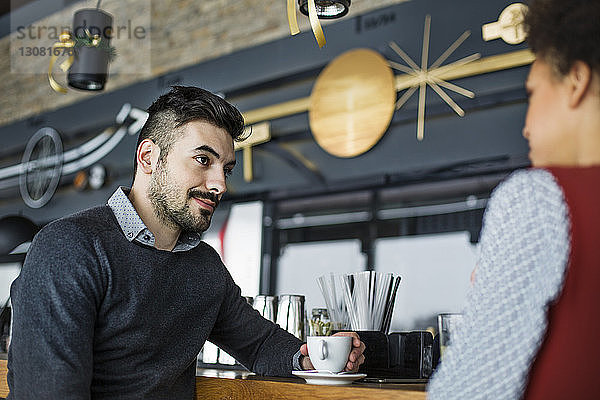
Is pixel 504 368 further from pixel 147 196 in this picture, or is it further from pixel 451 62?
pixel 451 62

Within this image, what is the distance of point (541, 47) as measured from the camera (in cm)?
92

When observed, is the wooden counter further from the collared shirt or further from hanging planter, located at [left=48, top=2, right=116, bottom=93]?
hanging planter, located at [left=48, top=2, right=116, bottom=93]

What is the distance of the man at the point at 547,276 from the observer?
0.81 m

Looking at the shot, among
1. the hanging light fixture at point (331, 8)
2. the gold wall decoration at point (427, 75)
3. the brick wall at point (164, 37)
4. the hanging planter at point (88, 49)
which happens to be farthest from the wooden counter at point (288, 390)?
the brick wall at point (164, 37)

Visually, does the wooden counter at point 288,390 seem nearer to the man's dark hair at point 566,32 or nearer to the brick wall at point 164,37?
the man's dark hair at point 566,32

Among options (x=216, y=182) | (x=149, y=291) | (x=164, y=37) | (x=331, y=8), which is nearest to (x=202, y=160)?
(x=216, y=182)

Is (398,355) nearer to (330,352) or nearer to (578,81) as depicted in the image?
(330,352)

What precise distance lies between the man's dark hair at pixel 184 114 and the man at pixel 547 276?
1.09 metres

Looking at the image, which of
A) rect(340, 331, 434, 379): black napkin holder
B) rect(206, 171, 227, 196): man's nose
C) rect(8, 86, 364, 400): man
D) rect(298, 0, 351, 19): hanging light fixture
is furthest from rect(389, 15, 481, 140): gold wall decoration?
rect(340, 331, 434, 379): black napkin holder

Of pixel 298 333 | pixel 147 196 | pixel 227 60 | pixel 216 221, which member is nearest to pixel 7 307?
pixel 147 196

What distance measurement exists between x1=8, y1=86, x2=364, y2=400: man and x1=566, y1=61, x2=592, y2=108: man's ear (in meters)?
0.81

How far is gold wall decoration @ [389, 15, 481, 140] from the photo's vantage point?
312 cm

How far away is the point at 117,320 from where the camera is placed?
1577 millimetres

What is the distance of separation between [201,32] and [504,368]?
13.3ft
